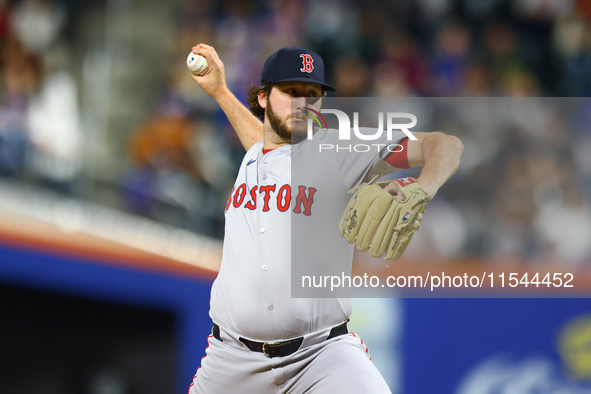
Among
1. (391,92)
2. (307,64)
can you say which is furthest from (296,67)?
(391,92)

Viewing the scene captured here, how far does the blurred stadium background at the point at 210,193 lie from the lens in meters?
4.39

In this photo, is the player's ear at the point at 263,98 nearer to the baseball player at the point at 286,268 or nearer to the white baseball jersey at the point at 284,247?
the baseball player at the point at 286,268

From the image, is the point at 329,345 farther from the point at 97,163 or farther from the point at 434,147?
the point at 97,163

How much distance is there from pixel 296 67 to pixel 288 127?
219 mm

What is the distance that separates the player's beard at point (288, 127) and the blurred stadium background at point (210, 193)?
1.38 m

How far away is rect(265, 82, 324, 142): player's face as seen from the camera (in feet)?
9.34

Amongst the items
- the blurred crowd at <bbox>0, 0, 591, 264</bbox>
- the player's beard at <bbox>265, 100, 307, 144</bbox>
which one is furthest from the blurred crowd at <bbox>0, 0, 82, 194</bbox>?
the player's beard at <bbox>265, 100, 307, 144</bbox>

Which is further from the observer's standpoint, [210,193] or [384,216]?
[210,193]

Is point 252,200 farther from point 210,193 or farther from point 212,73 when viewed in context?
point 210,193

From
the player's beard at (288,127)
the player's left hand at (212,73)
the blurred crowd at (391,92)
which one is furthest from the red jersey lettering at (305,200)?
the blurred crowd at (391,92)

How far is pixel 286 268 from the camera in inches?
104

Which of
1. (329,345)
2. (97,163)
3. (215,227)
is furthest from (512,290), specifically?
(97,163)

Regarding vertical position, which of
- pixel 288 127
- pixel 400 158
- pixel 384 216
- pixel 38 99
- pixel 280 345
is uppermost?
pixel 38 99

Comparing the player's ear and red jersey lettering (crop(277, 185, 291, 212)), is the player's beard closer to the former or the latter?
the player's ear
